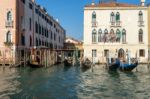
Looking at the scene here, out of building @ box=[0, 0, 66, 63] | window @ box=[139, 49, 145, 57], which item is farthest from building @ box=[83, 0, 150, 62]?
building @ box=[0, 0, 66, 63]

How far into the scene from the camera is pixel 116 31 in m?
38.0

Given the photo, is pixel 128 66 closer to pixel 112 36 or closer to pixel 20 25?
pixel 112 36

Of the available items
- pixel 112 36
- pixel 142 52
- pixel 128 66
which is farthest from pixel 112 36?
pixel 128 66

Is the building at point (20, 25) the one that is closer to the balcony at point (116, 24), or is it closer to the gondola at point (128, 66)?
the balcony at point (116, 24)

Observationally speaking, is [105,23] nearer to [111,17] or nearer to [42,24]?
[111,17]

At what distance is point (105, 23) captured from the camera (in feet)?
125

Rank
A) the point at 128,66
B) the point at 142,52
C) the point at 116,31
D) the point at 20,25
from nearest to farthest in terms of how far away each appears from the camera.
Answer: the point at 128,66 → the point at 20,25 → the point at 116,31 → the point at 142,52

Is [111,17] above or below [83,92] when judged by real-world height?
above

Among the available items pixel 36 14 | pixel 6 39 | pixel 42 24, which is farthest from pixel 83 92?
pixel 42 24

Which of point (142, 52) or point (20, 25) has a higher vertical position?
point (20, 25)

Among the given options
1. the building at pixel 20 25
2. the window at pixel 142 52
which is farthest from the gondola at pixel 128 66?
the building at pixel 20 25

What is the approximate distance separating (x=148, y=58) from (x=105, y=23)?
590 cm

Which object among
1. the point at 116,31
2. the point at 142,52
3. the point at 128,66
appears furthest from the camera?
the point at 142,52

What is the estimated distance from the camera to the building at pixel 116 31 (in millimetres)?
37906
